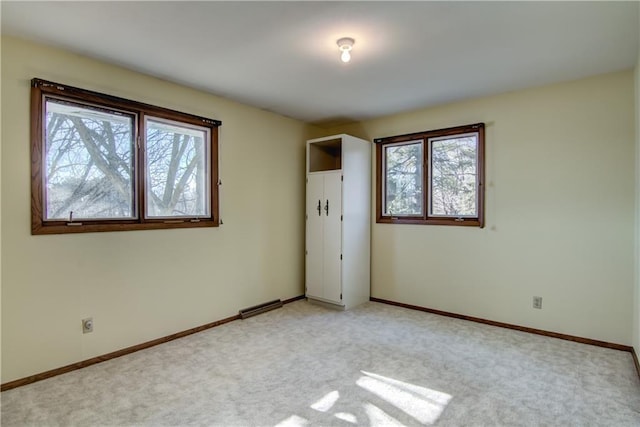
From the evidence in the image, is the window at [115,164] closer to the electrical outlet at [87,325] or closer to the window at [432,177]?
the electrical outlet at [87,325]

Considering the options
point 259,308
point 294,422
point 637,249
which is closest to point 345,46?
point 294,422

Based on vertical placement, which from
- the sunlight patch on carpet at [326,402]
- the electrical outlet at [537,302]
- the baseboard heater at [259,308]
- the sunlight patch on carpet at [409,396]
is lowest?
the sunlight patch on carpet at [409,396]

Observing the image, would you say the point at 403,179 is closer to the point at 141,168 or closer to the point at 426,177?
the point at 426,177

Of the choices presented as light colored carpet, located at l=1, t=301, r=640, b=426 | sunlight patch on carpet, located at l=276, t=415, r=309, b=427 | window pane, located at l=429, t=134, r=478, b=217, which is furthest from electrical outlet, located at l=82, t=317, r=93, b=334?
window pane, located at l=429, t=134, r=478, b=217

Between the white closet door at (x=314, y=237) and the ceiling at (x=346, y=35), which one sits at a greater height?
the ceiling at (x=346, y=35)

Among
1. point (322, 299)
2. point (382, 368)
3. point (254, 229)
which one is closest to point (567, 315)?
point (382, 368)

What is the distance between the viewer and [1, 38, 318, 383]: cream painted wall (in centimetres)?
238

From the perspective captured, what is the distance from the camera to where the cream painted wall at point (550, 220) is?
2.98 metres

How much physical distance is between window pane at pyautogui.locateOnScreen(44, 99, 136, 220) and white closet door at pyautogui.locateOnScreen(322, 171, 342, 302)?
218 cm

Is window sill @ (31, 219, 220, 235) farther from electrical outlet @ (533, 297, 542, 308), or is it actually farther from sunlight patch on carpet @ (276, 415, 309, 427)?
electrical outlet @ (533, 297, 542, 308)

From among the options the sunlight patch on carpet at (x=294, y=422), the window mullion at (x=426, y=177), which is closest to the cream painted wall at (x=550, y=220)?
the window mullion at (x=426, y=177)

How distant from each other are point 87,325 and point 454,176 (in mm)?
3863

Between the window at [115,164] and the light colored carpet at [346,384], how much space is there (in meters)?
1.17

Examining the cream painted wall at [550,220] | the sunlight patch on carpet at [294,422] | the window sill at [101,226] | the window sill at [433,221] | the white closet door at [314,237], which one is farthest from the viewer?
the white closet door at [314,237]
